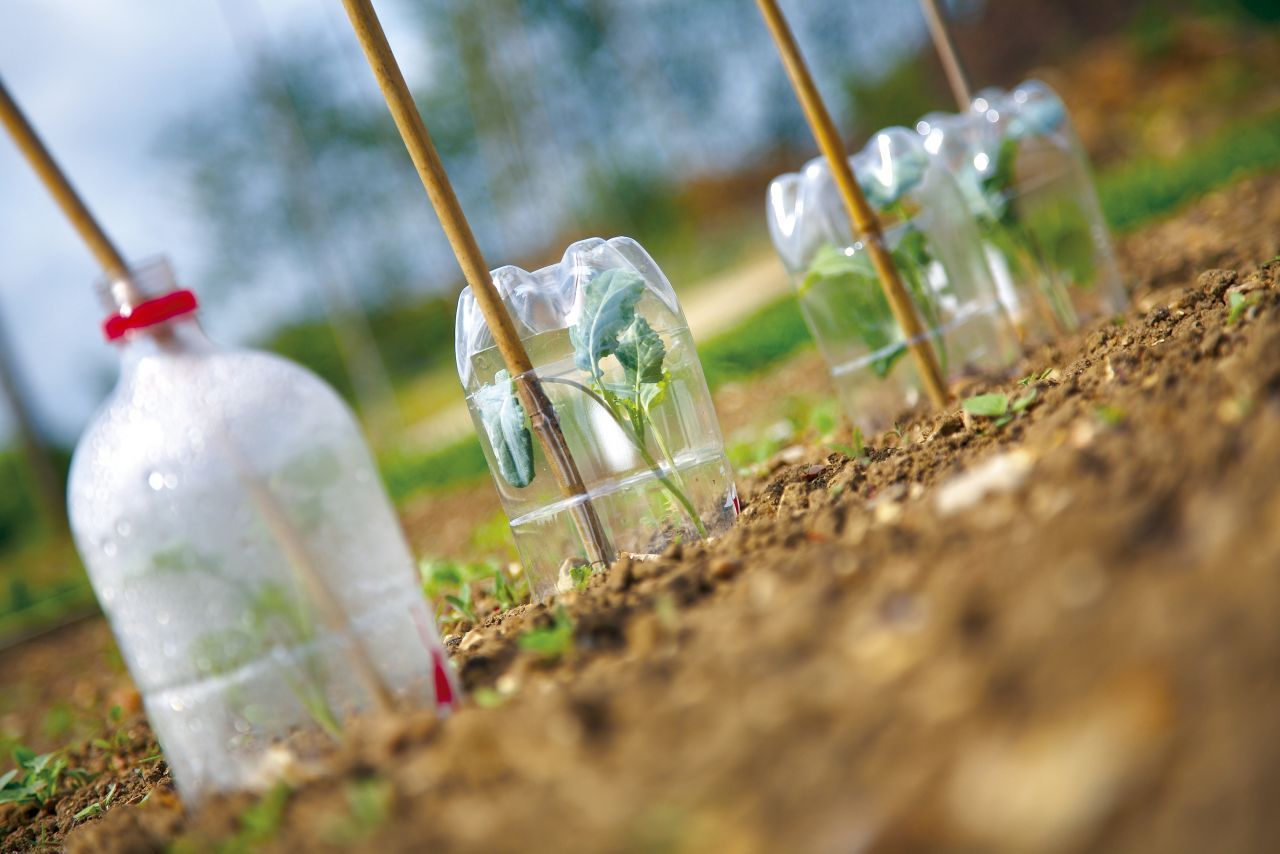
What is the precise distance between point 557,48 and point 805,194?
866 inches

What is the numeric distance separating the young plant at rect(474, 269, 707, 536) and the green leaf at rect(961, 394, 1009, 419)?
24.5 inches

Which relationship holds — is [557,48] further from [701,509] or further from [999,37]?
[701,509]

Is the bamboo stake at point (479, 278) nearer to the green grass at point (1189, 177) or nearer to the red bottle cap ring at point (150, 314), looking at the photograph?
the red bottle cap ring at point (150, 314)

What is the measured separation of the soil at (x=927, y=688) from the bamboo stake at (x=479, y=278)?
0.45 meters

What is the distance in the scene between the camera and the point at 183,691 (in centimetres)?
164

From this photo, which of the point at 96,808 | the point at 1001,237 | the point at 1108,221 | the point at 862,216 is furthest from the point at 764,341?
the point at 96,808

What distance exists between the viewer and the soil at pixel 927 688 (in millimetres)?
865

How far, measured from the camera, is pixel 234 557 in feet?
5.23

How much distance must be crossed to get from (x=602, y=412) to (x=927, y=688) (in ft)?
4.83

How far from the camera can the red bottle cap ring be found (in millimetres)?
1623

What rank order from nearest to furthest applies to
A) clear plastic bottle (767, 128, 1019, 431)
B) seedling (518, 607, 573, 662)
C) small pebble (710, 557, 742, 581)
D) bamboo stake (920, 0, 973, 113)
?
seedling (518, 607, 573, 662)
small pebble (710, 557, 742, 581)
clear plastic bottle (767, 128, 1019, 431)
bamboo stake (920, 0, 973, 113)

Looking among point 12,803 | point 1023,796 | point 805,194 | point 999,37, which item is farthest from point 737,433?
point 999,37

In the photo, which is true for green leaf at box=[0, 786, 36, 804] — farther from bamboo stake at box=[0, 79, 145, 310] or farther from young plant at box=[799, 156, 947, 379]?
young plant at box=[799, 156, 947, 379]

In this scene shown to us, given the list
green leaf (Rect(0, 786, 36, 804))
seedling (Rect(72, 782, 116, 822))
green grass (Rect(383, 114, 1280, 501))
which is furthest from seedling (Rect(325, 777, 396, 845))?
green grass (Rect(383, 114, 1280, 501))
